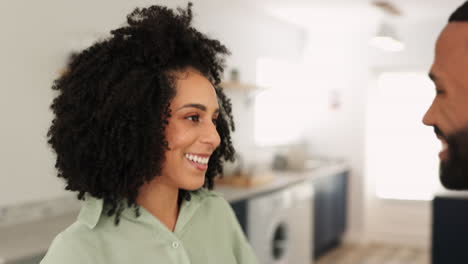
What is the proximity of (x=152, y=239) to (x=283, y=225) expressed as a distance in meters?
3.39

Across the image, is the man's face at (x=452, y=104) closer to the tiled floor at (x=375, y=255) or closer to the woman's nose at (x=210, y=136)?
the woman's nose at (x=210, y=136)

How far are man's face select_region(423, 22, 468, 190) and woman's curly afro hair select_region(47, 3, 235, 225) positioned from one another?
0.58m

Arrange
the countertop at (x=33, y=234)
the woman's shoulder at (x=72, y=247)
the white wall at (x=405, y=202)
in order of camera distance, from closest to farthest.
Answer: the woman's shoulder at (x=72, y=247) < the countertop at (x=33, y=234) < the white wall at (x=405, y=202)

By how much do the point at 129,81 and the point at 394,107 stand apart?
5240mm

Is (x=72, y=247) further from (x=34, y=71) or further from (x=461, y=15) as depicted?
(x=34, y=71)

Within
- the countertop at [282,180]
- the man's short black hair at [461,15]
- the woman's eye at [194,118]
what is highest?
the man's short black hair at [461,15]

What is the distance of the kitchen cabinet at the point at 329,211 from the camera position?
17.3 ft

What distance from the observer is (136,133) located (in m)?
1.12

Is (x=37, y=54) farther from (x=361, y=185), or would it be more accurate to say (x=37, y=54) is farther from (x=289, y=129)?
(x=361, y=185)

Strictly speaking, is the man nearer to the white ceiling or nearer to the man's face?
the man's face

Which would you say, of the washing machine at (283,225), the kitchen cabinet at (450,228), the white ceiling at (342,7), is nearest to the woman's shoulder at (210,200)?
the washing machine at (283,225)

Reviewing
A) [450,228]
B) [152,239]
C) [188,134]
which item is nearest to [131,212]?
[152,239]

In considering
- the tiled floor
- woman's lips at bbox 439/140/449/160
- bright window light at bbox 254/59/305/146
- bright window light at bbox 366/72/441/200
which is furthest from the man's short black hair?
bright window light at bbox 366/72/441/200

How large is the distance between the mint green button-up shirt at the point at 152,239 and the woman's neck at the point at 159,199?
0.09 feet
